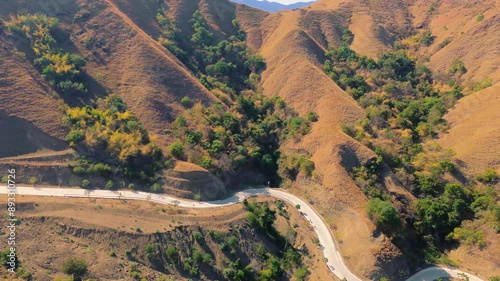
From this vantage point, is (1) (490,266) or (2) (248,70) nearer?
(1) (490,266)

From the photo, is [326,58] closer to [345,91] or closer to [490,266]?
[345,91]

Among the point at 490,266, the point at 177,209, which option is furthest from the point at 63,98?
the point at 490,266

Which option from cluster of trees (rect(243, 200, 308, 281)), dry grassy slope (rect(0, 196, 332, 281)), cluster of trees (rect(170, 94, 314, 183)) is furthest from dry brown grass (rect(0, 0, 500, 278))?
dry grassy slope (rect(0, 196, 332, 281))

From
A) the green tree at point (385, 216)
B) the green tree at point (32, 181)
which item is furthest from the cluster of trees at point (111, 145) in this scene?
the green tree at point (385, 216)

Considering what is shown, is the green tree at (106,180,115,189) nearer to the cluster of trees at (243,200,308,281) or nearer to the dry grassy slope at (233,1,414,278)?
the cluster of trees at (243,200,308,281)

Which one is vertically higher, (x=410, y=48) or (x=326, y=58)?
(x=410, y=48)

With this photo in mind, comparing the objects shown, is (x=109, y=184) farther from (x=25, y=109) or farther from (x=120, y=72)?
(x=120, y=72)
